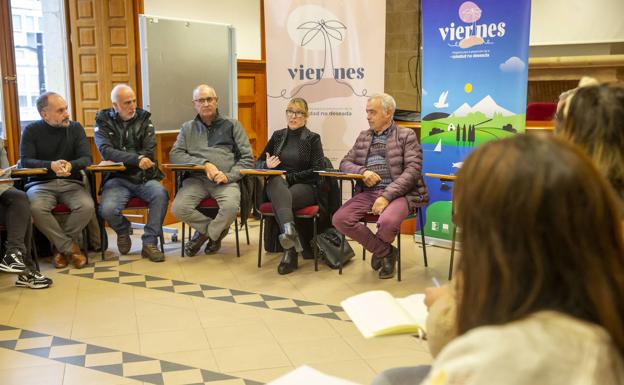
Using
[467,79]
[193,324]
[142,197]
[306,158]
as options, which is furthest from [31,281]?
[467,79]

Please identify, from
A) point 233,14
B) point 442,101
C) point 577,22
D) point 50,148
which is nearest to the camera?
point 50,148

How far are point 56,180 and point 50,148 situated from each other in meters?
0.26

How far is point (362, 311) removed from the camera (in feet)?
4.75

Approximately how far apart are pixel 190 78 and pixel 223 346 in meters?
3.26

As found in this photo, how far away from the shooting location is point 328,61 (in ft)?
18.4

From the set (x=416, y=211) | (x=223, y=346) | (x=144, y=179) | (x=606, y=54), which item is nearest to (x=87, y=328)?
(x=223, y=346)

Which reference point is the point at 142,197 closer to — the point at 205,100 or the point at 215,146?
the point at 215,146

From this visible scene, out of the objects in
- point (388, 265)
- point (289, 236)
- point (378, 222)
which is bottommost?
point (388, 265)

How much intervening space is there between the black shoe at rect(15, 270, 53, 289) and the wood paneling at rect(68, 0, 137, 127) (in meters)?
1.98

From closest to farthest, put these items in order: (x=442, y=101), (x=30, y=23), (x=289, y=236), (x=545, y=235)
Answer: (x=545, y=235) → (x=289, y=236) → (x=442, y=101) → (x=30, y=23)

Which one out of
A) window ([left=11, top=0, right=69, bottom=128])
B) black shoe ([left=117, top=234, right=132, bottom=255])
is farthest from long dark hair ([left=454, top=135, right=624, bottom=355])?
window ([left=11, top=0, right=69, bottom=128])

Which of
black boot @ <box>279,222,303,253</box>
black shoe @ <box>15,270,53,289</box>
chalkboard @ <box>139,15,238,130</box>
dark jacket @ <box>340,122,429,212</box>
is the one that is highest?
chalkboard @ <box>139,15,238,130</box>

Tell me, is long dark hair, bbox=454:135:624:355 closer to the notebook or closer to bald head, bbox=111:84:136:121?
the notebook

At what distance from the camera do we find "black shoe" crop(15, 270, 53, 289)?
13.9 ft
